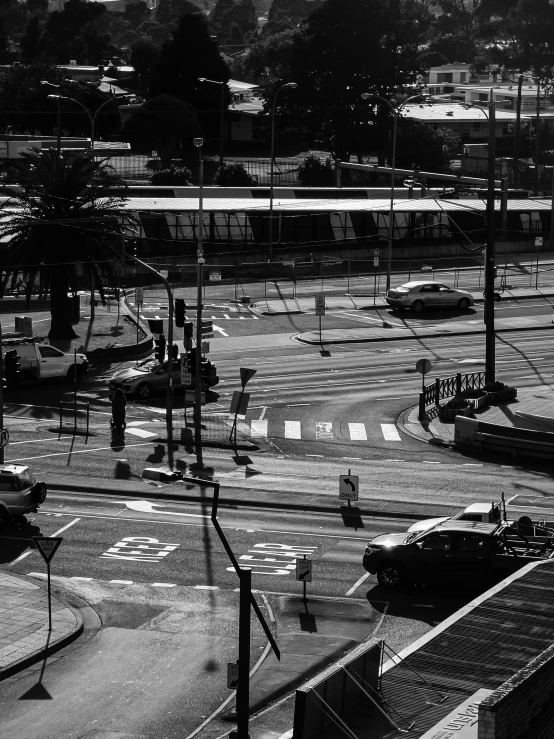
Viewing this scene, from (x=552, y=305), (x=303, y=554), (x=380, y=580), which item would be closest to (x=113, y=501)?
(x=303, y=554)

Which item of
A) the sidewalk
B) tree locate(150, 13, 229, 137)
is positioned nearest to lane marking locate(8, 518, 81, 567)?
the sidewalk

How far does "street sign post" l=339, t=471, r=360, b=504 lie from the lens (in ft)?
103

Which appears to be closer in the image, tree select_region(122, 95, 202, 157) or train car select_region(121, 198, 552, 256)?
train car select_region(121, 198, 552, 256)

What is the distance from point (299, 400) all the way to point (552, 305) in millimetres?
27328

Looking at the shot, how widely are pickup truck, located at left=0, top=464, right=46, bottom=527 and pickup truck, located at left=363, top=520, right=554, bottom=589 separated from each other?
894 cm

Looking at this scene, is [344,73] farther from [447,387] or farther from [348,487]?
[348,487]

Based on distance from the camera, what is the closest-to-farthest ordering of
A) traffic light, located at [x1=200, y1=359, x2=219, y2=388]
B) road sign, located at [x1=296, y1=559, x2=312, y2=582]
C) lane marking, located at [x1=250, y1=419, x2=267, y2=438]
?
road sign, located at [x1=296, y1=559, x2=312, y2=582]
lane marking, located at [x1=250, y1=419, x2=267, y2=438]
traffic light, located at [x1=200, y1=359, x2=219, y2=388]

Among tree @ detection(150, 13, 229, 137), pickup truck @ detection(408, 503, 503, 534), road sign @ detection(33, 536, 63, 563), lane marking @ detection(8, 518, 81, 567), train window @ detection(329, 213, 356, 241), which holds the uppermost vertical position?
tree @ detection(150, 13, 229, 137)

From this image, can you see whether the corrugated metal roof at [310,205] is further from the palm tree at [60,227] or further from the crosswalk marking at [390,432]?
the crosswalk marking at [390,432]

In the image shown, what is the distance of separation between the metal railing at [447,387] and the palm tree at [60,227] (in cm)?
1618

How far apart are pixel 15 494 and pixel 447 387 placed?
21621 mm

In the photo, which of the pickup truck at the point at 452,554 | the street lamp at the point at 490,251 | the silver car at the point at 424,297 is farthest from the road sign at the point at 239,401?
the silver car at the point at 424,297

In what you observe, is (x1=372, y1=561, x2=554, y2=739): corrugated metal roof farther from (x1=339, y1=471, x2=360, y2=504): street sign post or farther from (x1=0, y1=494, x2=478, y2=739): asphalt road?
(x1=339, y1=471, x2=360, y2=504): street sign post

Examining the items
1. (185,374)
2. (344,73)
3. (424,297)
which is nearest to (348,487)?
(185,374)
